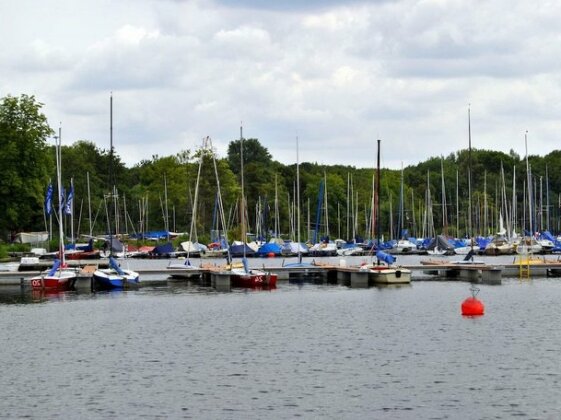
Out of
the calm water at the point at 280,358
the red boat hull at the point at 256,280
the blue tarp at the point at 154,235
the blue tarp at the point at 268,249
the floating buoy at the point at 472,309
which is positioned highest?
the blue tarp at the point at 154,235

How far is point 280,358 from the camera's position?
42500 millimetres

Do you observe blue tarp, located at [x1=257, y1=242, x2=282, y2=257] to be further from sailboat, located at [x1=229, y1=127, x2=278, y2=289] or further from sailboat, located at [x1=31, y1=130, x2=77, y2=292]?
sailboat, located at [x1=31, y1=130, x2=77, y2=292]

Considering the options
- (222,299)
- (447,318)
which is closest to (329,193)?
(222,299)

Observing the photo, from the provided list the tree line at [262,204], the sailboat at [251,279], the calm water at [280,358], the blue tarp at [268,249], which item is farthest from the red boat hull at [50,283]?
the blue tarp at [268,249]

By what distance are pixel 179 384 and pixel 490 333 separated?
18.9 metres

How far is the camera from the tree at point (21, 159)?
114m

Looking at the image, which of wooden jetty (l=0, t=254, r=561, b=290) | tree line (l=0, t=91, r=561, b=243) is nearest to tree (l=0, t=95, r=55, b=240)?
tree line (l=0, t=91, r=561, b=243)

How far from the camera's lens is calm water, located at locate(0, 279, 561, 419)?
33.1 metres

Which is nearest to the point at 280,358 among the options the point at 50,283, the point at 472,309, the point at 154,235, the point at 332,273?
the point at 472,309

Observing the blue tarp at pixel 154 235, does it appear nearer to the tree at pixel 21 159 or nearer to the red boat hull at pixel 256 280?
the tree at pixel 21 159

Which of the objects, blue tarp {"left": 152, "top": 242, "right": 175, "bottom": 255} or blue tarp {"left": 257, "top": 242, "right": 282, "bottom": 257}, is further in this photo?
blue tarp {"left": 257, "top": 242, "right": 282, "bottom": 257}

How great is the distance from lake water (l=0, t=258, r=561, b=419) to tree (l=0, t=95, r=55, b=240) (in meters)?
47.2

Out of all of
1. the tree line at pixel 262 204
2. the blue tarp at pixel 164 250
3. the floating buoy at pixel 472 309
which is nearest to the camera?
the floating buoy at pixel 472 309

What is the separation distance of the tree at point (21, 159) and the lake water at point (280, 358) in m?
47.2
